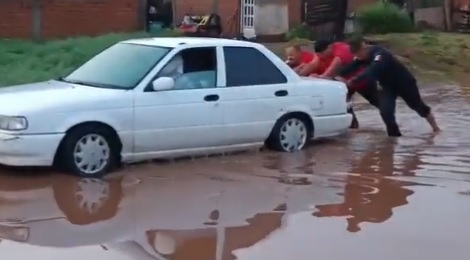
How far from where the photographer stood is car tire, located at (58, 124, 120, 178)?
33.2 feet

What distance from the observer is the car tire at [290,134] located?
39.5 feet

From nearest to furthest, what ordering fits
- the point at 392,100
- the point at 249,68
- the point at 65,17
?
the point at 249,68 < the point at 392,100 < the point at 65,17

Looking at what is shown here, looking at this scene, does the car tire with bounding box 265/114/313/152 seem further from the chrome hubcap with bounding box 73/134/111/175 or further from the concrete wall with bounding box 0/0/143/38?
the concrete wall with bounding box 0/0/143/38

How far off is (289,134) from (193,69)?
1665 millimetres

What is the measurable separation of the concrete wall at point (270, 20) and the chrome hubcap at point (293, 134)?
18458mm

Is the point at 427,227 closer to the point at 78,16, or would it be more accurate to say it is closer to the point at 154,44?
the point at 154,44

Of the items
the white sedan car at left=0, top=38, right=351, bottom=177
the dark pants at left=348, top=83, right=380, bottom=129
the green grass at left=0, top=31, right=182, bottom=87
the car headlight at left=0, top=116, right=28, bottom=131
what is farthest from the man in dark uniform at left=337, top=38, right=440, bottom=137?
the green grass at left=0, top=31, right=182, bottom=87

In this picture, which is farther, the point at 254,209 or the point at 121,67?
the point at 121,67

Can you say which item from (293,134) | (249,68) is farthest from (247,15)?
(249,68)

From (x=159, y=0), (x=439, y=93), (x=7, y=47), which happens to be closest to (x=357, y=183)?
(x=439, y=93)

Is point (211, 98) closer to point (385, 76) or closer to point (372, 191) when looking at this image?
point (372, 191)

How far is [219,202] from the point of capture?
930 centimetres

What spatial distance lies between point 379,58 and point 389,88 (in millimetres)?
587

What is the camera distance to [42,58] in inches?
776
